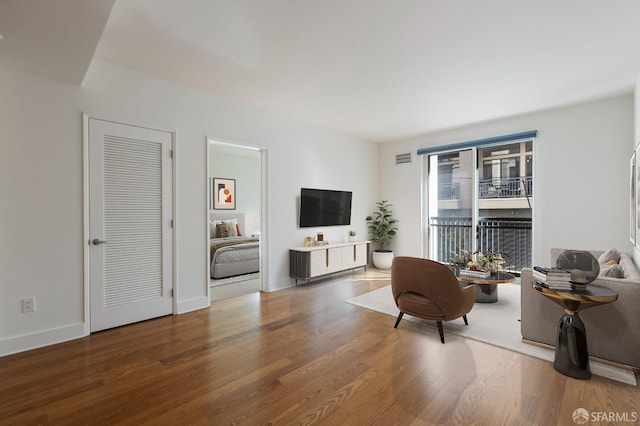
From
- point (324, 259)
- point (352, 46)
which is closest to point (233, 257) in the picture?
point (324, 259)

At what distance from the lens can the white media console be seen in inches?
198

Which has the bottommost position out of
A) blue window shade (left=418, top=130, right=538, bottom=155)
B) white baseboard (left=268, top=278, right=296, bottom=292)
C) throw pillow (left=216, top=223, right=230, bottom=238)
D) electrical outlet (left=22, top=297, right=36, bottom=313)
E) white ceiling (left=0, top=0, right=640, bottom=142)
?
white baseboard (left=268, top=278, right=296, bottom=292)

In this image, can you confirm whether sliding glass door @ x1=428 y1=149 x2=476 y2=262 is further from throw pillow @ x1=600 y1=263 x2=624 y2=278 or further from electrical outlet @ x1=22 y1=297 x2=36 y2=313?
electrical outlet @ x1=22 y1=297 x2=36 y2=313

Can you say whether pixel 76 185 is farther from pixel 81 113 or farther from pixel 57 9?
pixel 57 9

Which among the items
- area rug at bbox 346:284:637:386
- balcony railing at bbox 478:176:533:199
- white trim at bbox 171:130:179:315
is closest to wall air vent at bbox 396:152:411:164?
balcony railing at bbox 478:176:533:199

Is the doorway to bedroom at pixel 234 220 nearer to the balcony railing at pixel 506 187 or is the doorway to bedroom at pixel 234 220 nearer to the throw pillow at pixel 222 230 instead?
the throw pillow at pixel 222 230

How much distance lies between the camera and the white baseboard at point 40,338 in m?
2.73

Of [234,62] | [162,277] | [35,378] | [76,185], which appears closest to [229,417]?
[35,378]

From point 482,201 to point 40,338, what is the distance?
21.3 feet

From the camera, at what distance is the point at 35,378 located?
234 centimetres

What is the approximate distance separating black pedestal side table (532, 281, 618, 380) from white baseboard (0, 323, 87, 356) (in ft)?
14.2

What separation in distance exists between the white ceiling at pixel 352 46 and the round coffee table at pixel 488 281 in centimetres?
243

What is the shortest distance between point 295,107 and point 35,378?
4152mm

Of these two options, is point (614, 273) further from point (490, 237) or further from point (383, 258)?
A: point (383, 258)
